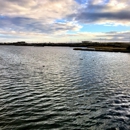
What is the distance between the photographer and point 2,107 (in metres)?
17.5

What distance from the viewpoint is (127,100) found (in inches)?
826

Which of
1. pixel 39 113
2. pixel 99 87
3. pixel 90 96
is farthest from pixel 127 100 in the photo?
pixel 39 113

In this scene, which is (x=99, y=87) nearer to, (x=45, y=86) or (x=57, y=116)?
(x=45, y=86)

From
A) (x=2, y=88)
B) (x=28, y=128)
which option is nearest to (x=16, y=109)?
(x=28, y=128)

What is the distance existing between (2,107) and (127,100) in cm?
1508

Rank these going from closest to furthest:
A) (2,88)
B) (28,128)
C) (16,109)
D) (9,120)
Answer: (28,128), (9,120), (16,109), (2,88)

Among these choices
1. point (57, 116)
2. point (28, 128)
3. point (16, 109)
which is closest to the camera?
point (28, 128)

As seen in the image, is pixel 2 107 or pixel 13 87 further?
pixel 13 87

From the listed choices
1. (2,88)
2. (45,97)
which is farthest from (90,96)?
(2,88)

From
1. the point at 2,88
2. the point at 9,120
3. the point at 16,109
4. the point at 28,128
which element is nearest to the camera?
the point at 28,128

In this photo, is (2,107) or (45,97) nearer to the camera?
(2,107)

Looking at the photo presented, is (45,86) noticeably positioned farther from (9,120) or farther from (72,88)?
(9,120)

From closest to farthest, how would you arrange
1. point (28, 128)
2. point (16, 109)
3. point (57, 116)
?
point (28, 128) → point (57, 116) → point (16, 109)

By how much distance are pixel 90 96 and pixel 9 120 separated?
1131cm
